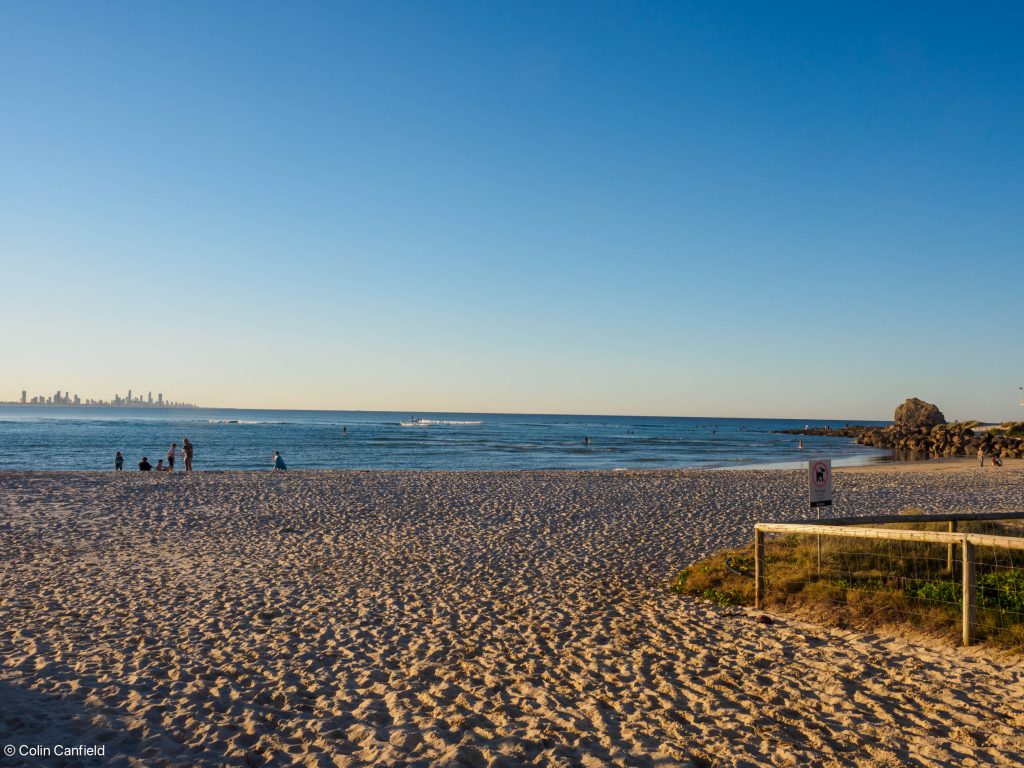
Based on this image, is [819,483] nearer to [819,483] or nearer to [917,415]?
[819,483]

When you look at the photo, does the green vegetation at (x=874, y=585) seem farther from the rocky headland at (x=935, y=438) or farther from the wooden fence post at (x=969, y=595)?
the rocky headland at (x=935, y=438)

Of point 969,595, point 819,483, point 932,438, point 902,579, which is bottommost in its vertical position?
point 932,438

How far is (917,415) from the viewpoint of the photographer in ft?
265

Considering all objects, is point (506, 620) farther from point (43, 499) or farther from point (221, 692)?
point (43, 499)

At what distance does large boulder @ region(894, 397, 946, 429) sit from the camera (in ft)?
260

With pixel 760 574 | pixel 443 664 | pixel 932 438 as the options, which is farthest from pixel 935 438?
pixel 443 664

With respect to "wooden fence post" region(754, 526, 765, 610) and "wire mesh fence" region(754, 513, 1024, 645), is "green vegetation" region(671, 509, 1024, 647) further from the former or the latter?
"wooden fence post" region(754, 526, 765, 610)

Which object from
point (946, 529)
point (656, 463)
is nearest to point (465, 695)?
point (946, 529)

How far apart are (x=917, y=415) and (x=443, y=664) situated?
88538 mm

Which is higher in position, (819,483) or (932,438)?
(819,483)

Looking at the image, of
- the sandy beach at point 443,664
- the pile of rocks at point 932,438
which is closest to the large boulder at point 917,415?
the pile of rocks at point 932,438

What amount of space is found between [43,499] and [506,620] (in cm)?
1793

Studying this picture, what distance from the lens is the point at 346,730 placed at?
5664 millimetres

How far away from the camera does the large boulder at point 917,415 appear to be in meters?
79.4
